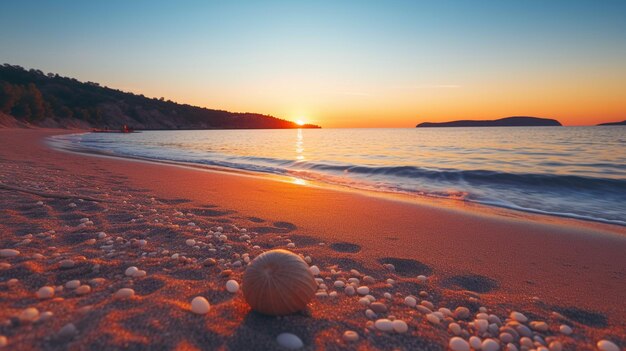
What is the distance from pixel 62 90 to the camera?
3799 inches

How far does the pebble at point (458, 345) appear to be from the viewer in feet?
6.75

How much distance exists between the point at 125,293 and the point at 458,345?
2250 mm

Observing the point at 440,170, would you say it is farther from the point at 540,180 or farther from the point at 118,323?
the point at 118,323

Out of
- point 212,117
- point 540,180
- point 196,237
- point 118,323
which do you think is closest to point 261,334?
point 118,323

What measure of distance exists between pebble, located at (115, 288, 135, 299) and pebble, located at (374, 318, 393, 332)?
1719 millimetres

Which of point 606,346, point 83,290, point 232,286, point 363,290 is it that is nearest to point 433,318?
point 363,290

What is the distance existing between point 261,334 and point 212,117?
165m

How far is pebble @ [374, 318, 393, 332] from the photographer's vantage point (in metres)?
2.20

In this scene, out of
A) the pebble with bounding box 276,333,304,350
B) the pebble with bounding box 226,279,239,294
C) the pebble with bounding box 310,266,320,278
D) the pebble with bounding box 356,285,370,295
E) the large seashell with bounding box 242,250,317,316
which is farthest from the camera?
the pebble with bounding box 310,266,320,278

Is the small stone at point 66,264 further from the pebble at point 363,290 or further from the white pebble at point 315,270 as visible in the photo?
the pebble at point 363,290

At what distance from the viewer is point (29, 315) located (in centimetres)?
192

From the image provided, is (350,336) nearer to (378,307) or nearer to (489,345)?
(378,307)

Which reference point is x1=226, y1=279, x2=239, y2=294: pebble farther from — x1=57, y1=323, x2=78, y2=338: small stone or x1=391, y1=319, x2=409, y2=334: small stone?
x1=391, y1=319, x2=409, y2=334: small stone

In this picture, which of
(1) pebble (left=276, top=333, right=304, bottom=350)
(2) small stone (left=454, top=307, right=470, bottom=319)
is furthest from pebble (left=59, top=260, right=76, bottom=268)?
(2) small stone (left=454, top=307, right=470, bottom=319)
